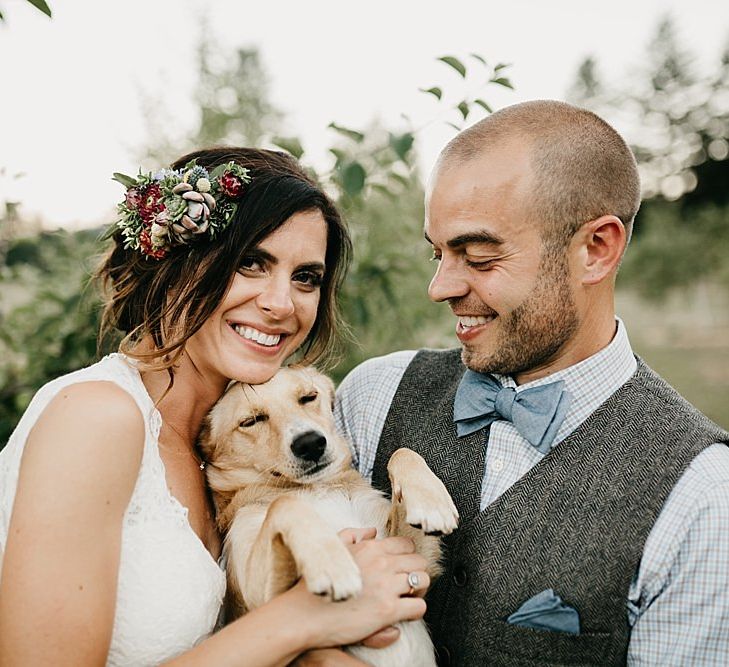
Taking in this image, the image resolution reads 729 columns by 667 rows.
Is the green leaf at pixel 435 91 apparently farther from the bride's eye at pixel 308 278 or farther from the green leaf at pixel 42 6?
the green leaf at pixel 42 6

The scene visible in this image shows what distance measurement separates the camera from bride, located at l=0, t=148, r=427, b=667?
1695 mm

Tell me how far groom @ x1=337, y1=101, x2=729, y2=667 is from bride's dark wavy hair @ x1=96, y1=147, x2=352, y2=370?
1.67 feet

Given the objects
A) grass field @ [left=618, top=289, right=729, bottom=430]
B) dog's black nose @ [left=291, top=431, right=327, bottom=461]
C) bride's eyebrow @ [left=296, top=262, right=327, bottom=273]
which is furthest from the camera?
grass field @ [left=618, top=289, right=729, bottom=430]

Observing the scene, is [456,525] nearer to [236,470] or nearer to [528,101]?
[236,470]

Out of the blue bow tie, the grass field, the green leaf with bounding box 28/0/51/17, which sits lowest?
the grass field

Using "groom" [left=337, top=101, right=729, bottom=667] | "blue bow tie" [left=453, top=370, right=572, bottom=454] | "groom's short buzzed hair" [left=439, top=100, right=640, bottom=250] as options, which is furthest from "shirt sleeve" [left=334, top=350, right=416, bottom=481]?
"groom's short buzzed hair" [left=439, top=100, right=640, bottom=250]

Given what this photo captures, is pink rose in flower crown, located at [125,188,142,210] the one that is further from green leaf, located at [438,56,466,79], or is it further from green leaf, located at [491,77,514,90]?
green leaf, located at [491,77,514,90]

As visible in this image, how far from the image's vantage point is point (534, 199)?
88.6 inches

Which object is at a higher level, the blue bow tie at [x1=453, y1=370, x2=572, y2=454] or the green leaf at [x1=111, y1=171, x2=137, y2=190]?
the green leaf at [x1=111, y1=171, x2=137, y2=190]

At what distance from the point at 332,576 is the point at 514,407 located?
792 mm

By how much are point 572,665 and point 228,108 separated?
387 cm

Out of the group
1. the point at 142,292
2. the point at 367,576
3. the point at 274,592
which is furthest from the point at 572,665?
the point at 142,292

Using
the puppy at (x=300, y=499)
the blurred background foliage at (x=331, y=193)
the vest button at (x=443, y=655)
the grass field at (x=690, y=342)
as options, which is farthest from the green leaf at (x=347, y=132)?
the grass field at (x=690, y=342)

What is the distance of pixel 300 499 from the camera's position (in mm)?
2311
